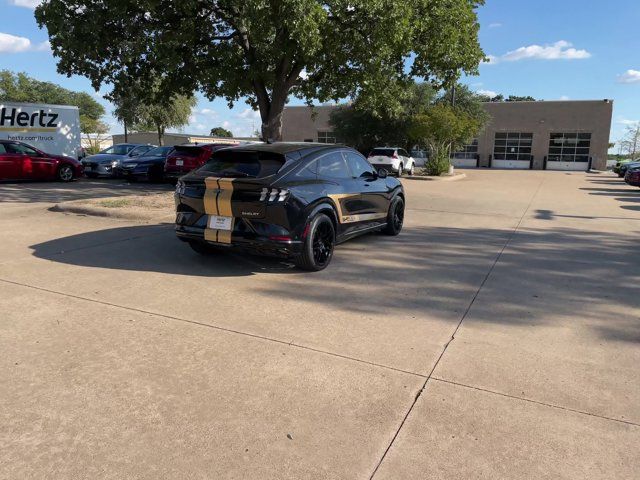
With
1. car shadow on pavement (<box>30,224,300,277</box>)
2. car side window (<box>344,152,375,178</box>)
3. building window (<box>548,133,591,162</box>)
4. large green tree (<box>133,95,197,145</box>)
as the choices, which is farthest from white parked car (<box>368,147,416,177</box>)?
building window (<box>548,133,591,162</box>)

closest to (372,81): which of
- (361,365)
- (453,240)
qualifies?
(453,240)

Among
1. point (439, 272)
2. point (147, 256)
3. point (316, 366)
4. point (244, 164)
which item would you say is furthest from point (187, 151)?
point (316, 366)

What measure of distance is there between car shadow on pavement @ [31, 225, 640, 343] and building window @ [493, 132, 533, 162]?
4237 cm

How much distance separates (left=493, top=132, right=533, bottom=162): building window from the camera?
4781 cm

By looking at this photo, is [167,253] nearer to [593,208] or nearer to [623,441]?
[623,441]

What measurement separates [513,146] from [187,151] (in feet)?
134

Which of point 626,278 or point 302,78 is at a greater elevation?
point 302,78

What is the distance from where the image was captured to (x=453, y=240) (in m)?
8.63

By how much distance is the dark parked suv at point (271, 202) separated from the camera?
5.73 meters

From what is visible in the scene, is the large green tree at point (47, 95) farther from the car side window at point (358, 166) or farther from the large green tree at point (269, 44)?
the car side window at point (358, 166)

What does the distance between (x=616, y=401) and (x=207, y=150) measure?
1392cm

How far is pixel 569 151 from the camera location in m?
46.6

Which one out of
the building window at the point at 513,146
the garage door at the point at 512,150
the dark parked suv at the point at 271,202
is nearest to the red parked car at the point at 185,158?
the dark parked suv at the point at 271,202

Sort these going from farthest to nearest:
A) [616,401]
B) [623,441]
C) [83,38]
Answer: [83,38]
[616,401]
[623,441]
